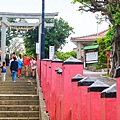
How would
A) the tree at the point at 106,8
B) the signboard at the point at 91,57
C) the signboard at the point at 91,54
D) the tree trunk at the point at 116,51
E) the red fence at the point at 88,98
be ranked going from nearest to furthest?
the red fence at the point at 88,98 < the tree at the point at 106,8 < the tree trunk at the point at 116,51 < the signboard at the point at 91,54 < the signboard at the point at 91,57

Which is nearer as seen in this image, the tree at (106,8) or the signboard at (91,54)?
the tree at (106,8)

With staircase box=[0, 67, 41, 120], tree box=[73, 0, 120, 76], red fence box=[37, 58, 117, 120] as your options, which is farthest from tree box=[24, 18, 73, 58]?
red fence box=[37, 58, 117, 120]

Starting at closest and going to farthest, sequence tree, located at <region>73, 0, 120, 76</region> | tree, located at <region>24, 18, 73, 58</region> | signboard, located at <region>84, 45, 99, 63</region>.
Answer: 1. tree, located at <region>73, 0, 120, 76</region>
2. signboard, located at <region>84, 45, 99, 63</region>
3. tree, located at <region>24, 18, 73, 58</region>

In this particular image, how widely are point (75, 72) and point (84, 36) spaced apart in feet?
117

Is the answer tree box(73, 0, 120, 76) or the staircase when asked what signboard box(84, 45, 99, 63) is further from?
the staircase

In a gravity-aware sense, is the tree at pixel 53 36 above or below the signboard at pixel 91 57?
above

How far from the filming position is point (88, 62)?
117 feet

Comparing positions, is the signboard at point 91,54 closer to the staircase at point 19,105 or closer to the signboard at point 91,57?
the signboard at point 91,57

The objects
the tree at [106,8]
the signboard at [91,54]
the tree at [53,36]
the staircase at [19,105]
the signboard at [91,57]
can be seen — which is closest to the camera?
the staircase at [19,105]

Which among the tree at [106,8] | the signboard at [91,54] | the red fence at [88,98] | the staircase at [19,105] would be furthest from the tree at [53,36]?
the red fence at [88,98]

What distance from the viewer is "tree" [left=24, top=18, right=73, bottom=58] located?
35938 millimetres

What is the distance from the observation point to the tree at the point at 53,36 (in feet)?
118

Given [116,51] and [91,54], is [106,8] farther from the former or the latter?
[91,54]

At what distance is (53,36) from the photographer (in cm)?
3612
